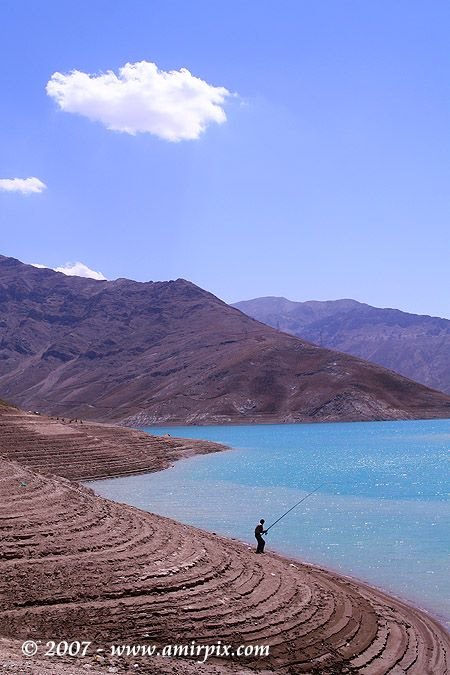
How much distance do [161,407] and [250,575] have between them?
17695 cm

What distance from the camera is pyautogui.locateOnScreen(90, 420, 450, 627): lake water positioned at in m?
23.9

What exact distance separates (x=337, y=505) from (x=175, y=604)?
1024 inches

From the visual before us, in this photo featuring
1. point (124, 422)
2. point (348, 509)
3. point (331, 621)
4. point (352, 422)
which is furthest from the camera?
point (124, 422)

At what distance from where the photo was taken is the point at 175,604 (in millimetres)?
15461

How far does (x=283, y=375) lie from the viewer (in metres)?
200

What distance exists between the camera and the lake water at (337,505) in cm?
2389

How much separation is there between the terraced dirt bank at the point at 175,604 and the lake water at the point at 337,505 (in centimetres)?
297

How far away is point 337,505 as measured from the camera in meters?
39.8

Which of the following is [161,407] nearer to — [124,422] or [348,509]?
[124,422]

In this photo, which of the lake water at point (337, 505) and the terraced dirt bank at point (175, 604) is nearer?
the terraced dirt bank at point (175, 604)

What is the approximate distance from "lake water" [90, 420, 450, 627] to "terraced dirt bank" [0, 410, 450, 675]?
2972 mm

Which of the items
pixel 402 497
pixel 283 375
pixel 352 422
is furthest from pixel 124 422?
pixel 402 497

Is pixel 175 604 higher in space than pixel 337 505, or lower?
higher

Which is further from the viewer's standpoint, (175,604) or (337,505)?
(337,505)
